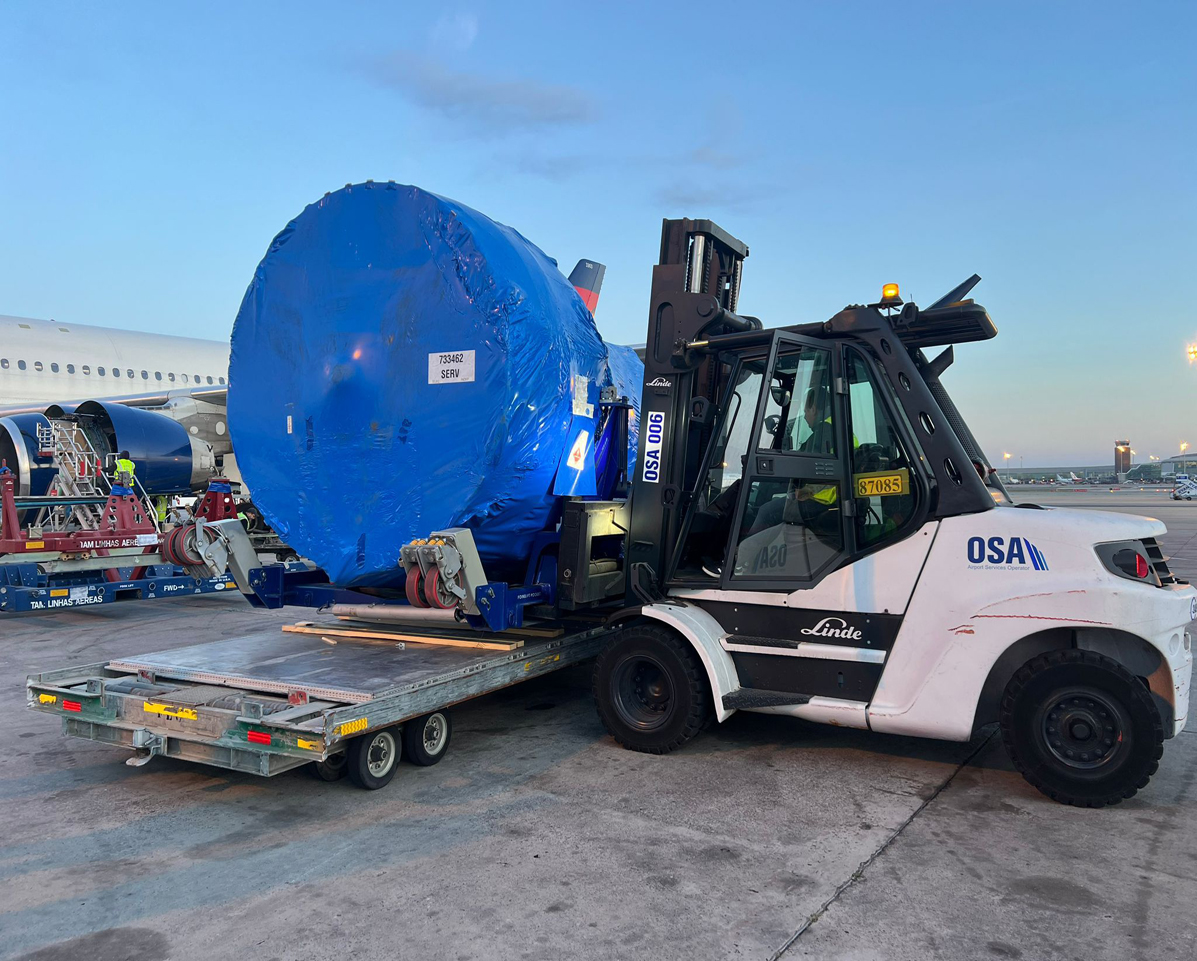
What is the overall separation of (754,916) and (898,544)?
234 centimetres

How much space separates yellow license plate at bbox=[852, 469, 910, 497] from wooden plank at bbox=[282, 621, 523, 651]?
2.42 meters

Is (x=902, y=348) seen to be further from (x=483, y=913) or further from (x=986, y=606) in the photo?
(x=483, y=913)

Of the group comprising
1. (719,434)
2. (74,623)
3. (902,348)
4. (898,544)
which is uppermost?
(902,348)

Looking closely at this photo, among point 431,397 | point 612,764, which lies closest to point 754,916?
point 612,764

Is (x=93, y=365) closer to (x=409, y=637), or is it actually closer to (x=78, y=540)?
(x=78, y=540)

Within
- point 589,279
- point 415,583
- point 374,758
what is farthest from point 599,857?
point 589,279

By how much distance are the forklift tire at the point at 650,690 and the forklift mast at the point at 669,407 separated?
1.26ft

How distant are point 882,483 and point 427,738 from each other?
3132 mm

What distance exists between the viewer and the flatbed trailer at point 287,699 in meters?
4.39

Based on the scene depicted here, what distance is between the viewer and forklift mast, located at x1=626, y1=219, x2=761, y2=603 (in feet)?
19.3

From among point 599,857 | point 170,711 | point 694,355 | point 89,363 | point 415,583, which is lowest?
point 599,857

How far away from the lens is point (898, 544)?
16.3ft

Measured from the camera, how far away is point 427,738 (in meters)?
5.28

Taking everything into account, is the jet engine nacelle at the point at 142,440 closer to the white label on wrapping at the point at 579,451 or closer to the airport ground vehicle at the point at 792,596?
the airport ground vehicle at the point at 792,596
